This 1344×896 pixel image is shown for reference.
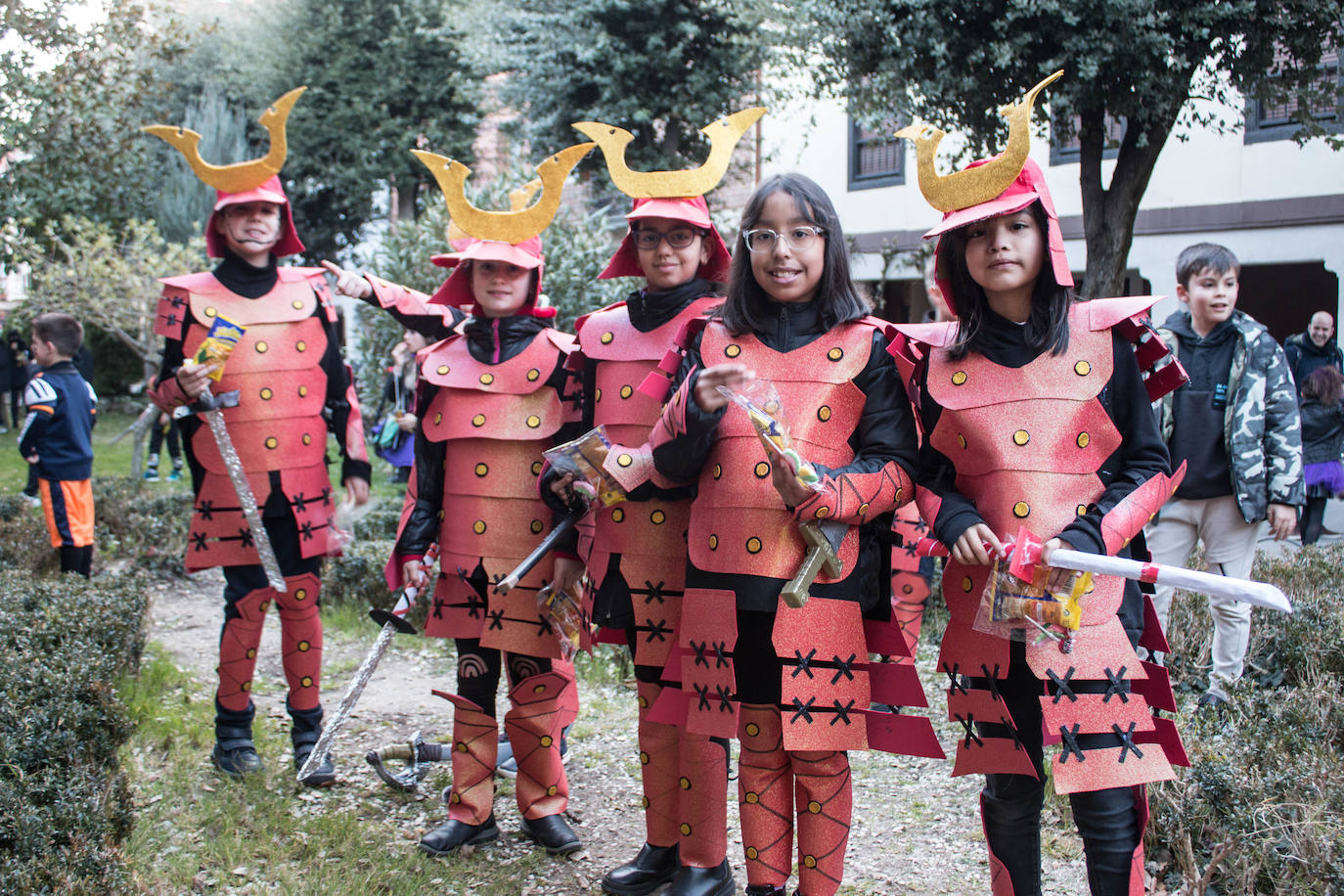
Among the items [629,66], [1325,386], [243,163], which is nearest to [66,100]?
[629,66]

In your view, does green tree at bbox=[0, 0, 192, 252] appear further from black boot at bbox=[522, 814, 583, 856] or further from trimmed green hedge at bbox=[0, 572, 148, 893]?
black boot at bbox=[522, 814, 583, 856]

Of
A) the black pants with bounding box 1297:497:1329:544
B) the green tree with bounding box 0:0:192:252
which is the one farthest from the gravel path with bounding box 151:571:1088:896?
the green tree with bounding box 0:0:192:252

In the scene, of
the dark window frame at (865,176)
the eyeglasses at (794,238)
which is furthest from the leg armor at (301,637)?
the dark window frame at (865,176)

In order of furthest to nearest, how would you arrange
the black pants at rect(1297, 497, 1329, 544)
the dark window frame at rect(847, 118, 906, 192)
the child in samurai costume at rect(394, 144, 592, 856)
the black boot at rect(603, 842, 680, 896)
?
the dark window frame at rect(847, 118, 906, 192), the black pants at rect(1297, 497, 1329, 544), the child in samurai costume at rect(394, 144, 592, 856), the black boot at rect(603, 842, 680, 896)

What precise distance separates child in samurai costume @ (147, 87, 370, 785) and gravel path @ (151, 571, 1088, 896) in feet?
1.43

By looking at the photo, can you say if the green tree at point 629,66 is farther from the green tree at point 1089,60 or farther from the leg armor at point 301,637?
the leg armor at point 301,637

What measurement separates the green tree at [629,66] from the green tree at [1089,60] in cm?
519

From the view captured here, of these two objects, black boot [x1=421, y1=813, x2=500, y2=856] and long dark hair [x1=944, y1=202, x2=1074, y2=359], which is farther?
black boot [x1=421, y1=813, x2=500, y2=856]

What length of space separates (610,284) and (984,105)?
3314 millimetres

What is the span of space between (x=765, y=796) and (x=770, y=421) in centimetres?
94

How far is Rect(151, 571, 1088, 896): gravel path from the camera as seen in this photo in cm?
344

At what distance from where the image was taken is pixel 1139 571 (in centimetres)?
210

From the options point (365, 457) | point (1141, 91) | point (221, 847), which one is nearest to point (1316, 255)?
point (1141, 91)

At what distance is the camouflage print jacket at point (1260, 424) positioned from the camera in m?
4.27
